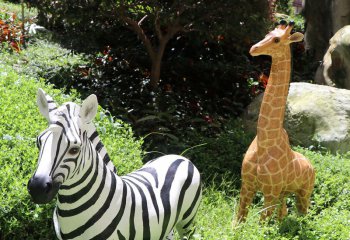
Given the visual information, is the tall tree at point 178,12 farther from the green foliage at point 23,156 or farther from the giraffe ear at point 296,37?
the giraffe ear at point 296,37

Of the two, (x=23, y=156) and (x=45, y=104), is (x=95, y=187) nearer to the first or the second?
(x=45, y=104)

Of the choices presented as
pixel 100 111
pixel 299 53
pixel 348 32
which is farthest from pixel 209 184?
pixel 299 53

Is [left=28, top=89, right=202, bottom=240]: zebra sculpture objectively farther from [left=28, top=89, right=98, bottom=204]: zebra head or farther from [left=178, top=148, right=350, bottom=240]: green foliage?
[left=178, top=148, right=350, bottom=240]: green foliage

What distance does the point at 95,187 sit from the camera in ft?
8.05

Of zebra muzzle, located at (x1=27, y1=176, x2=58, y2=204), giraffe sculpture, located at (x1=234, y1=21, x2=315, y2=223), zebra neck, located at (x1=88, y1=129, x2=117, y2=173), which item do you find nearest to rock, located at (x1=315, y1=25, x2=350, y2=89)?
giraffe sculpture, located at (x1=234, y1=21, x2=315, y2=223)

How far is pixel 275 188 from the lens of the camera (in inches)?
140

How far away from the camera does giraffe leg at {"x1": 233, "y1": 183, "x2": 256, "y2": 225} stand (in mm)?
3719

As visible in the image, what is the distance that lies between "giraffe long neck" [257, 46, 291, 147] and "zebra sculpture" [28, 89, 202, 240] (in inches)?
31.5

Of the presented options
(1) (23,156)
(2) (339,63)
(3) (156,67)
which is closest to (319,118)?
(2) (339,63)

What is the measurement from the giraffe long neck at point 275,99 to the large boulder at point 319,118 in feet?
8.22

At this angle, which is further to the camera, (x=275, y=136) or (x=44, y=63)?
(x=44, y=63)

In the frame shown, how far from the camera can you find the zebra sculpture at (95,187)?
2.21m

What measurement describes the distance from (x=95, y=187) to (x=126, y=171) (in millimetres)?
1324

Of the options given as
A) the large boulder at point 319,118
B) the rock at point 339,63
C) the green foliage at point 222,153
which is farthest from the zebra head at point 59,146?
the rock at point 339,63
